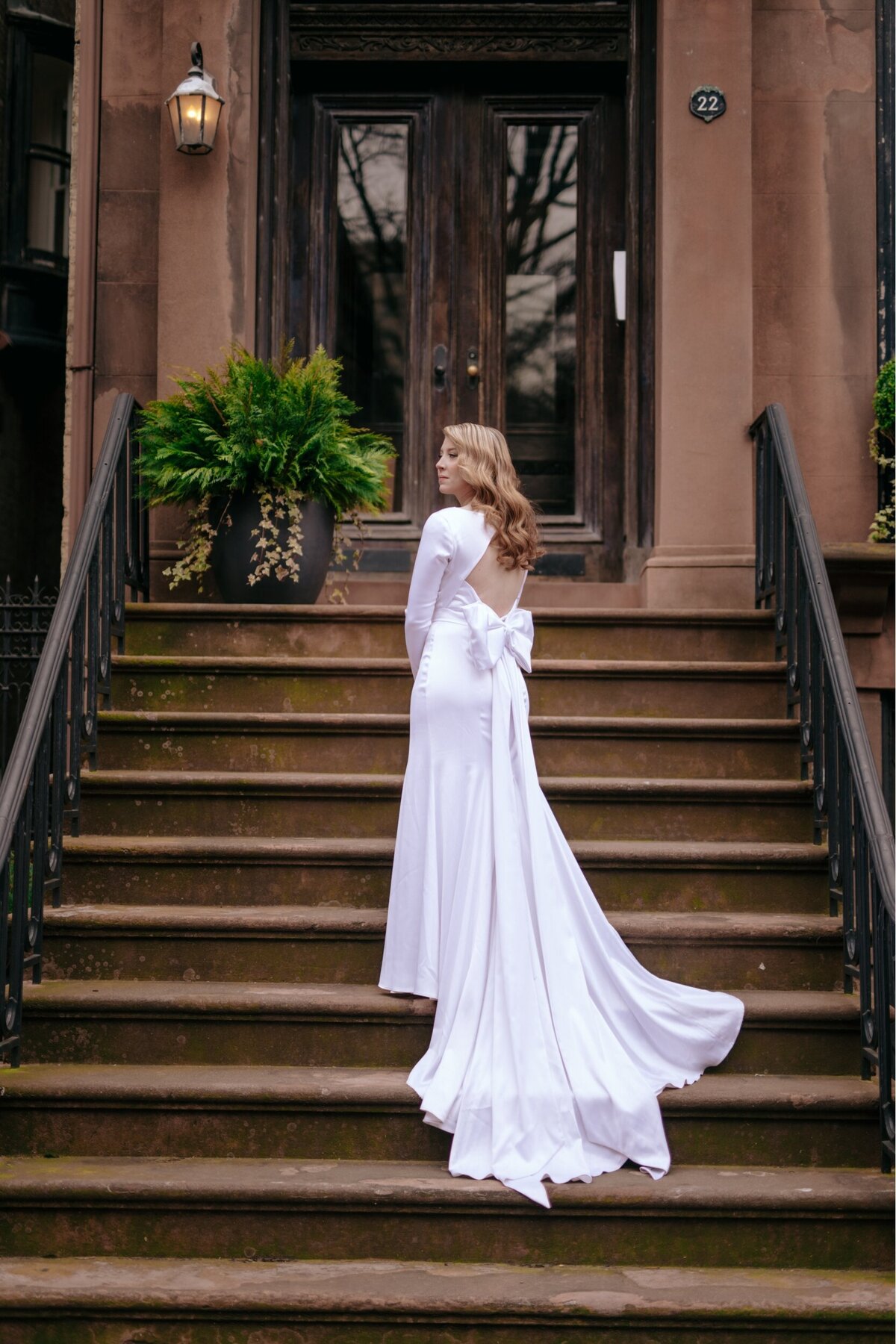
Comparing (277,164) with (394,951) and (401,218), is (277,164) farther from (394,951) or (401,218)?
(394,951)

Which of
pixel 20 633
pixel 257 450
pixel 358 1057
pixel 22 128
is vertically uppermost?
pixel 22 128

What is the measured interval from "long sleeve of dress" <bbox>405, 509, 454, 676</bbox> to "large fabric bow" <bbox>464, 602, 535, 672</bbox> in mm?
131

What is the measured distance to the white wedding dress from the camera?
3.65 meters

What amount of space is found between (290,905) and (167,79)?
170 inches

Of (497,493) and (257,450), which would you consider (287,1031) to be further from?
(257,450)

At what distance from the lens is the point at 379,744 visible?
5.12 m

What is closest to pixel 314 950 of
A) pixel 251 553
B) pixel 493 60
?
pixel 251 553

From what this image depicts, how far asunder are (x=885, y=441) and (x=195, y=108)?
3797 mm

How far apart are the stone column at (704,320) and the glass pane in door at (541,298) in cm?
95

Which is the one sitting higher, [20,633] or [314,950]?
[20,633]

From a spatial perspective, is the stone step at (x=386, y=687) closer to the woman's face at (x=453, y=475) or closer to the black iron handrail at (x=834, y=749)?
the black iron handrail at (x=834, y=749)

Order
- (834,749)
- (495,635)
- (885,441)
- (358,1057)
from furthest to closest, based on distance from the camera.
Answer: (885,441), (834,749), (495,635), (358,1057)

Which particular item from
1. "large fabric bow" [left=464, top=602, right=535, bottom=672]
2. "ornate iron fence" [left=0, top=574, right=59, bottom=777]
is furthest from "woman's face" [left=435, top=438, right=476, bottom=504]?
"ornate iron fence" [left=0, top=574, right=59, bottom=777]

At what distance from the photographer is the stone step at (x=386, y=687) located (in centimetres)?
538
